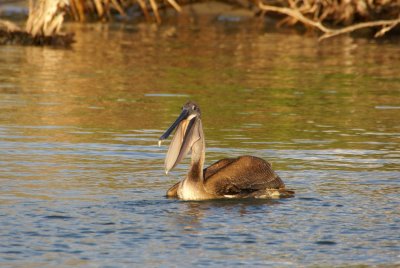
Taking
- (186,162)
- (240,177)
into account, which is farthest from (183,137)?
(186,162)

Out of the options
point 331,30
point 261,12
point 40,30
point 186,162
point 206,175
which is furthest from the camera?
point 261,12

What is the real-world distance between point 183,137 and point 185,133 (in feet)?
0.21

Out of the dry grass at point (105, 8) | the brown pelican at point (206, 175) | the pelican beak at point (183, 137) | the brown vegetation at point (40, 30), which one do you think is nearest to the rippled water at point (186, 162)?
the brown pelican at point (206, 175)

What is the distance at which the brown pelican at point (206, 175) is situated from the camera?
33.5 feet

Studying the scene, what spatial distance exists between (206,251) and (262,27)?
25618 millimetres

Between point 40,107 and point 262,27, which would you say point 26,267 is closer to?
point 40,107

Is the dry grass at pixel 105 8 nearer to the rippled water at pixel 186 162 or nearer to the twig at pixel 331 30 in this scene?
the twig at pixel 331 30

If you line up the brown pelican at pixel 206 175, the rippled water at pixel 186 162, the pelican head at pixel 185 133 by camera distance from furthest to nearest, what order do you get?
the pelican head at pixel 185 133, the brown pelican at pixel 206 175, the rippled water at pixel 186 162

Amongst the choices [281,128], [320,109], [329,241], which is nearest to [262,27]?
[320,109]

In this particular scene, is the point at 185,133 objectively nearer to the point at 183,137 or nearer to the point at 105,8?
the point at 183,137

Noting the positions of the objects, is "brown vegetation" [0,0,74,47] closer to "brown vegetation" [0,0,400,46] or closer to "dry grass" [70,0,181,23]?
"brown vegetation" [0,0,400,46]

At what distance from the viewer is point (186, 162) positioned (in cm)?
1288

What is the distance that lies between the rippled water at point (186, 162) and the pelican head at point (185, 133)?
42 centimetres

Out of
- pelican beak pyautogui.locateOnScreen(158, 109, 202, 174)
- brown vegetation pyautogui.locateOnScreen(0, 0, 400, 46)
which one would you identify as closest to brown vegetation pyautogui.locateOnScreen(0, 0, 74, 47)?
brown vegetation pyautogui.locateOnScreen(0, 0, 400, 46)
